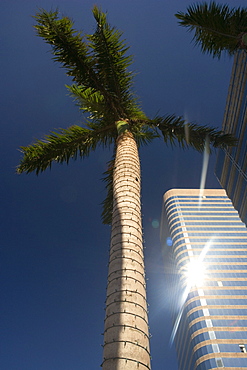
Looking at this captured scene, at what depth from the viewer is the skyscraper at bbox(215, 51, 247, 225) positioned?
2891cm

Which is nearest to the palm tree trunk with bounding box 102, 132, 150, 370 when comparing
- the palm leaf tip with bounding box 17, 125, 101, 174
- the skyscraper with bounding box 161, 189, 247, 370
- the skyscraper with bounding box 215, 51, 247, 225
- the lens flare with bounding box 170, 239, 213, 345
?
the palm leaf tip with bounding box 17, 125, 101, 174

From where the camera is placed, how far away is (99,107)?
10.5 meters

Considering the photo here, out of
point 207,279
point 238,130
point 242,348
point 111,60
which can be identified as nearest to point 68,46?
point 111,60

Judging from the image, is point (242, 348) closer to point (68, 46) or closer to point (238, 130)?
point (238, 130)

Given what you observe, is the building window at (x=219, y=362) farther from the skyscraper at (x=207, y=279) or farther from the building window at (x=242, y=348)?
the building window at (x=242, y=348)

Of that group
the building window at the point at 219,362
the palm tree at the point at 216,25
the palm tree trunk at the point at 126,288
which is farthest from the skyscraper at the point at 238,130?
the building window at the point at 219,362

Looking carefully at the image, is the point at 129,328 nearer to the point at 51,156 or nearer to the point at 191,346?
the point at 51,156

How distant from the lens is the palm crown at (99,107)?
8.77 metres

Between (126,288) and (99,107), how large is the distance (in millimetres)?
7295

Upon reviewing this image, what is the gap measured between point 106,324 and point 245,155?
2791cm

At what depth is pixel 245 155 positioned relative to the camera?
28938 mm

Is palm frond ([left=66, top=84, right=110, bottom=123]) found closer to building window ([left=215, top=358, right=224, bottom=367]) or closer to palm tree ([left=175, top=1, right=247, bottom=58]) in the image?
palm tree ([left=175, top=1, right=247, bottom=58])

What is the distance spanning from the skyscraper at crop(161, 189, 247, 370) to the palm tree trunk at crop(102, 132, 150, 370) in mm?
76664

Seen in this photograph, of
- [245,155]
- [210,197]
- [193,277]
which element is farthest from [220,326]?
[245,155]
